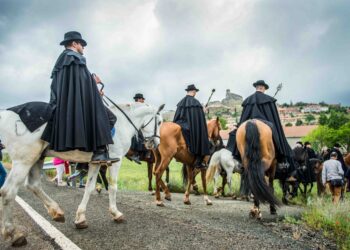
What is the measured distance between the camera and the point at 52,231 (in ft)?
17.5

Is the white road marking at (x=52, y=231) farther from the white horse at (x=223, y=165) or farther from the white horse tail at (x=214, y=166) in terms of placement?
the white horse at (x=223, y=165)

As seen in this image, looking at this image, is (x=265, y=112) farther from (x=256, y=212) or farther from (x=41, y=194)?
(x=41, y=194)

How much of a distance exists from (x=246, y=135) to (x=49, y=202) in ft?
14.5

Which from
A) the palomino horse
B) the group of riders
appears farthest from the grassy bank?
the group of riders

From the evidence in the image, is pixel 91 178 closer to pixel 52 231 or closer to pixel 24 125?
pixel 52 231

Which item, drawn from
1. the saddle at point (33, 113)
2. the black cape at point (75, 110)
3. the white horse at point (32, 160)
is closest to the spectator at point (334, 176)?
the white horse at point (32, 160)

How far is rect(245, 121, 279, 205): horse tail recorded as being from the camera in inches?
272

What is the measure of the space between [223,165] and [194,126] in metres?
5.10

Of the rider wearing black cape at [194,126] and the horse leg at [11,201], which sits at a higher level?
the rider wearing black cape at [194,126]

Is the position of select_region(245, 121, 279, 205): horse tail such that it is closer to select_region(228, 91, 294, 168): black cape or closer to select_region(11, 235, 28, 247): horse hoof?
select_region(228, 91, 294, 168): black cape

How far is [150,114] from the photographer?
7.48 metres

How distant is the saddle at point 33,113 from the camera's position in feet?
16.0

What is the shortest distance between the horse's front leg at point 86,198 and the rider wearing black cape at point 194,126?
4.19 m

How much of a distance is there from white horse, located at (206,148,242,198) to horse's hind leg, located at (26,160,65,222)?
9.51 meters
